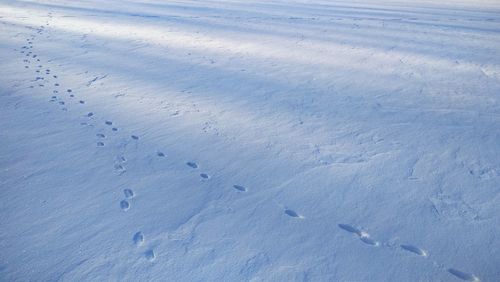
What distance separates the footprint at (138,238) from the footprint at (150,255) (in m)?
0.07

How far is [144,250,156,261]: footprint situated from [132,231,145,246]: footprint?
7 cm

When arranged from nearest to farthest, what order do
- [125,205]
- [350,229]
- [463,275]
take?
[463,275] < [350,229] < [125,205]

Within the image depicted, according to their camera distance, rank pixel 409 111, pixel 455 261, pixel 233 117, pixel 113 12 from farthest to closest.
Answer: pixel 113 12 → pixel 409 111 → pixel 233 117 → pixel 455 261

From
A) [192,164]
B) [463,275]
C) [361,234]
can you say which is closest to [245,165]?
[192,164]

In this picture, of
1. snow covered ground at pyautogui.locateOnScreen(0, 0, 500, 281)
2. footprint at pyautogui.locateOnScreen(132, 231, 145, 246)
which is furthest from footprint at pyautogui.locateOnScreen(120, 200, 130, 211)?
footprint at pyautogui.locateOnScreen(132, 231, 145, 246)

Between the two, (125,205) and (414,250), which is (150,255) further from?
(414,250)

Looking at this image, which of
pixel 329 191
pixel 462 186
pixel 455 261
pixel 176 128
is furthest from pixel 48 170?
pixel 462 186

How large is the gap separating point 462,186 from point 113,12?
26.2 feet

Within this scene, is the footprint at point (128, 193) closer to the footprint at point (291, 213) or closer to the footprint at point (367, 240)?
the footprint at point (291, 213)

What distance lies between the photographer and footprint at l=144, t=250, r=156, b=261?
1452mm

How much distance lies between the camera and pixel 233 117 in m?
2.78

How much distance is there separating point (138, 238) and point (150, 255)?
130 millimetres

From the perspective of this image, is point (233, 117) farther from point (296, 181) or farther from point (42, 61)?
point (42, 61)

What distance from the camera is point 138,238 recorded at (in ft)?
5.09
